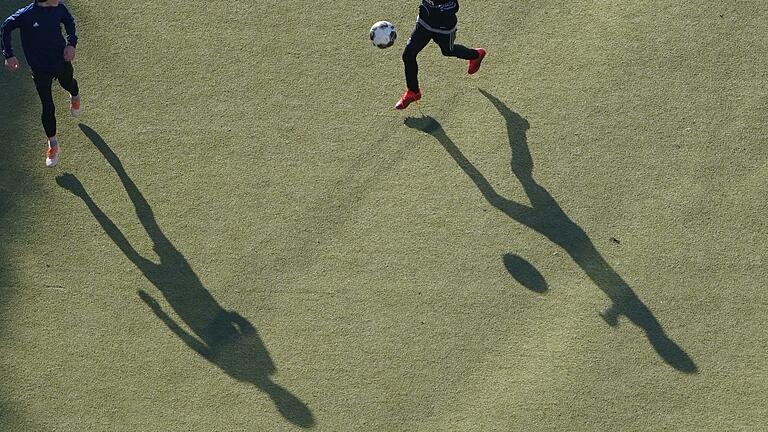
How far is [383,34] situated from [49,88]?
3.59 m

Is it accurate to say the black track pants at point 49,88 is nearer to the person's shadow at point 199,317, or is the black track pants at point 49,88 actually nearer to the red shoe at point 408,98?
the person's shadow at point 199,317

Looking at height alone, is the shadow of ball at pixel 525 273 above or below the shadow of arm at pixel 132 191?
below

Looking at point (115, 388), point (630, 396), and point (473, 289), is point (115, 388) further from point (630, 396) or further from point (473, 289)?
point (630, 396)

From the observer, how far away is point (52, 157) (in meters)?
11.1

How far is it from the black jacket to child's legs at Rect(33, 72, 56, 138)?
3.93 meters

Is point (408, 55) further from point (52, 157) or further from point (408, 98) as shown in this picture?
point (52, 157)

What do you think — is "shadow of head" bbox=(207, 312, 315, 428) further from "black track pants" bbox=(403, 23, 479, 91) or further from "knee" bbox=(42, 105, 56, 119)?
"black track pants" bbox=(403, 23, 479, 91)

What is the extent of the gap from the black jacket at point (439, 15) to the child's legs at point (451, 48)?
71 millimetres

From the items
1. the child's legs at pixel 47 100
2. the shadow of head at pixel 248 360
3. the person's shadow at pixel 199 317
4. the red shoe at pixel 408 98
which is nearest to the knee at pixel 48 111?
the child's legs at pixel 47 100

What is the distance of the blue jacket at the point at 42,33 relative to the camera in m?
10.0

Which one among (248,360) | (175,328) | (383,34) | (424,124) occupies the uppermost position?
(383,34)

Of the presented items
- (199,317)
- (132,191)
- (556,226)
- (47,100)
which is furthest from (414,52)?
(47,100)

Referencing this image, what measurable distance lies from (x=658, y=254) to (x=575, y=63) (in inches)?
102

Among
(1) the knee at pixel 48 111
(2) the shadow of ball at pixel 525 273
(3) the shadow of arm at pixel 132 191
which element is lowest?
(2) the shadow of ball at pixel 525 273
